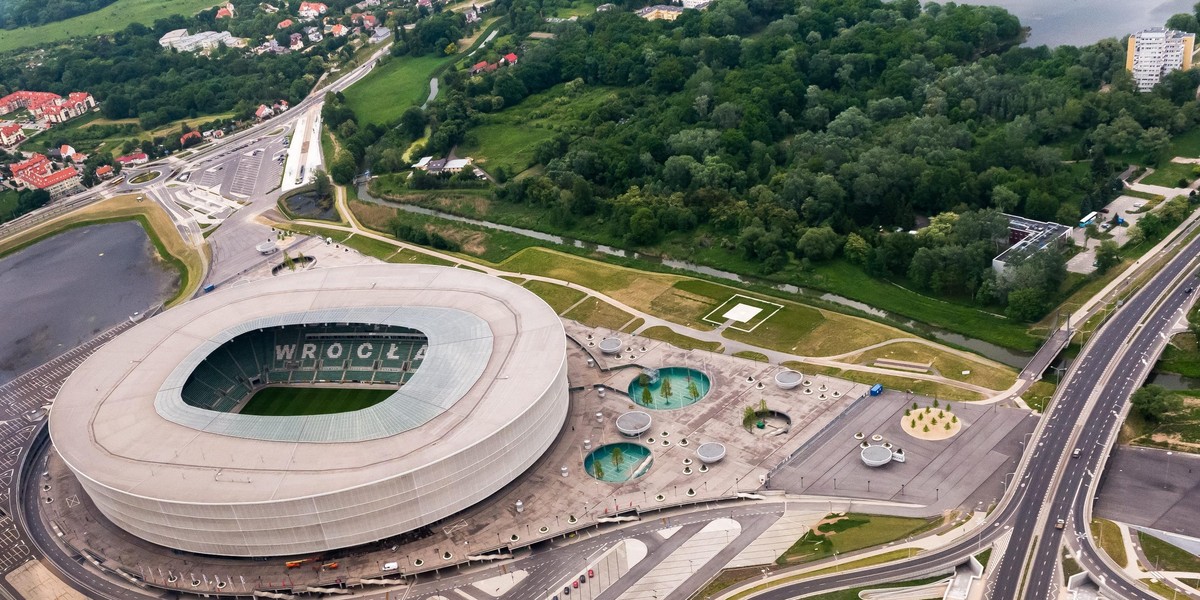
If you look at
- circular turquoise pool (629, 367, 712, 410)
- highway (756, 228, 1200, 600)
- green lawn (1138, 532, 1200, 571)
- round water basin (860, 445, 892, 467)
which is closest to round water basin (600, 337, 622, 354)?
circular turquoise pool (629, 367, 712, 410)

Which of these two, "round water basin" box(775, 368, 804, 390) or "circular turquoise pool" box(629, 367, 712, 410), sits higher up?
"round water basin" box(775, 368, 804, 390)

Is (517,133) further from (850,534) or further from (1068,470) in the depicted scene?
(1068,470)

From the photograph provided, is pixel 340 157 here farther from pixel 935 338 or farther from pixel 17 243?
pixel 935 338

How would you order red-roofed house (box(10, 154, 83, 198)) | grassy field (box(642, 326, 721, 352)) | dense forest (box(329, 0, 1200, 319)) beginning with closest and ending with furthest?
grassy field (box(642, 326, 721, 352)), dense forest (box(329, 0, 1200, 319)), red-roofed house (box(10, 154, 83, 198))

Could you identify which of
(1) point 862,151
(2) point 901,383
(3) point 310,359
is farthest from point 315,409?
(1) point 862,151

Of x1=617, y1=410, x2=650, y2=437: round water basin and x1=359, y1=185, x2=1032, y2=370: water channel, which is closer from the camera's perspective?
x1=617, y1=410, x2=650, y2=437: round water basin

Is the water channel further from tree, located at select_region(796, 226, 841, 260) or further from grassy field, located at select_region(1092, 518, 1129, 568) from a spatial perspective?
grassy field, located at select_region(1092, 518, 1129, 568)

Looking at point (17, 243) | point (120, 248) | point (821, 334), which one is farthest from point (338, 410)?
point (17, 243)

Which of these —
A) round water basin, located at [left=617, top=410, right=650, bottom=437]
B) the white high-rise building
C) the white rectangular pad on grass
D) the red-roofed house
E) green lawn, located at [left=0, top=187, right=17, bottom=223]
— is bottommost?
round water basin, located at [left=617, top=410, right=650, bottom=437]
